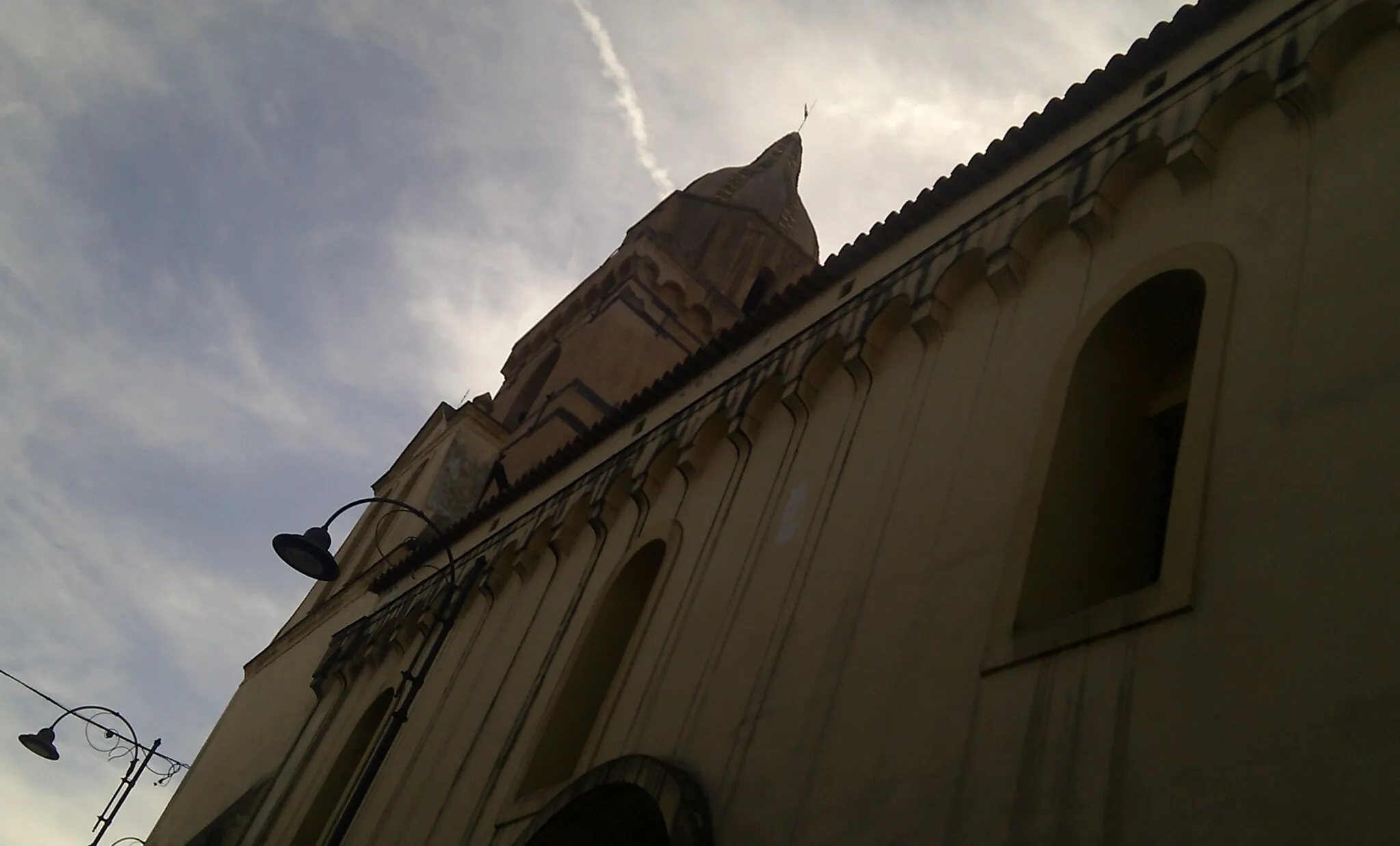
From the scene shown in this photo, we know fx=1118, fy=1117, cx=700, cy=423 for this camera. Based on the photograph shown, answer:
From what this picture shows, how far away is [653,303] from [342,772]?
34.1 ft

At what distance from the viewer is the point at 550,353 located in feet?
69.5

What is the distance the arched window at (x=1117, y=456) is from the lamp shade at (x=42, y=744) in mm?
16548

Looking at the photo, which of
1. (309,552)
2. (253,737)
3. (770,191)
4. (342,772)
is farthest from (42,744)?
(770,191)

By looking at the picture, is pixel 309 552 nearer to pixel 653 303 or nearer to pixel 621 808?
pixel 621 808

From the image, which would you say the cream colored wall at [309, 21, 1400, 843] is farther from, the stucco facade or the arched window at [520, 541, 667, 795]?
the arched window at [520, 541, 667, 795]

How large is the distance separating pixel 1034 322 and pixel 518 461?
12078 mm

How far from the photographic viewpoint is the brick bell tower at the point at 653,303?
17.9 metres

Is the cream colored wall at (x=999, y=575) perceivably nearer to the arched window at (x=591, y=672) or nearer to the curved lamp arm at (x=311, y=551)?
the arched window at (x=591, y=672)

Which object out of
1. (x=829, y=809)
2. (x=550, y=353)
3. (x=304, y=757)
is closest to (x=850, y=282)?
(x=829, y=809)

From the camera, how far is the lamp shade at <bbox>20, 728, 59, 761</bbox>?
54.1 ft

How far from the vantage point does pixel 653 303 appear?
20094mm

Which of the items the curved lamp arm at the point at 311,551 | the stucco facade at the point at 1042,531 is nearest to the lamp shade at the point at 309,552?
the curved lamp arm at the point at 311,551

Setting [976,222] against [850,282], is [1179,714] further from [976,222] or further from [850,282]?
[850,282]

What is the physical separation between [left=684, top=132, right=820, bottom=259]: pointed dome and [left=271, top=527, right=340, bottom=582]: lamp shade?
58.6ft
